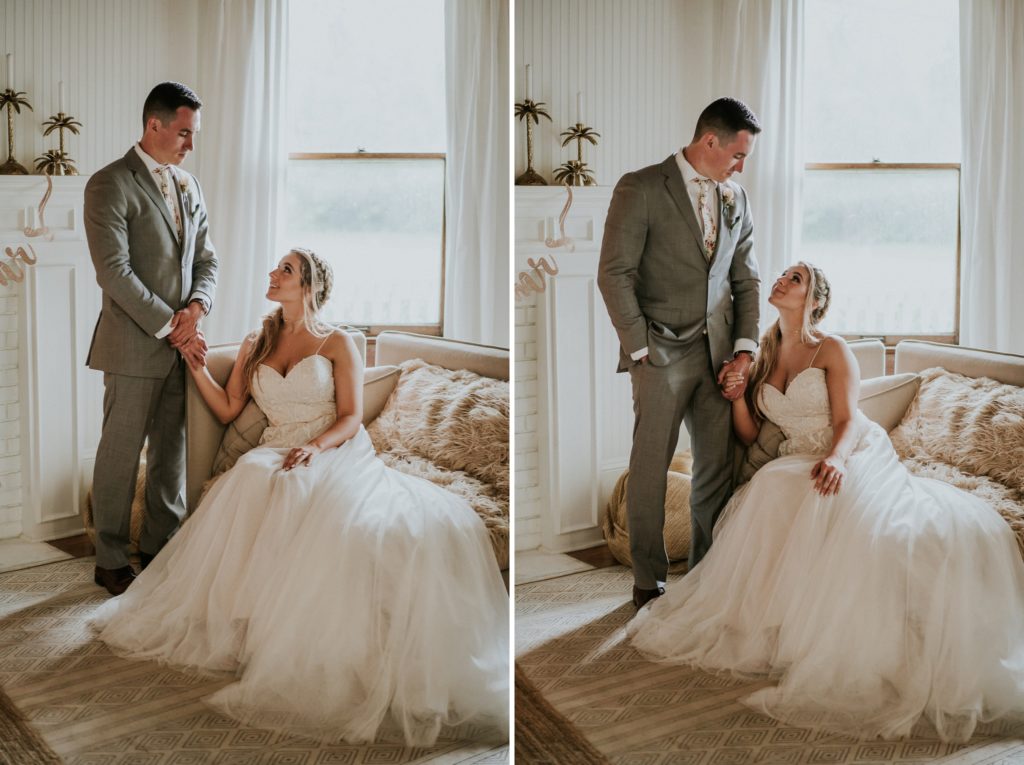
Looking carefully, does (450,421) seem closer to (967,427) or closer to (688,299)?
(688,299)

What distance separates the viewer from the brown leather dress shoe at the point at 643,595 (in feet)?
7.29

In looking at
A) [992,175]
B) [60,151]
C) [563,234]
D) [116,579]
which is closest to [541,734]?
[116,579]

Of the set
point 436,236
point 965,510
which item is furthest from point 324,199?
point 965,510

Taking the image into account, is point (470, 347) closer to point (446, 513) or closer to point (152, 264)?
point (446, 513)

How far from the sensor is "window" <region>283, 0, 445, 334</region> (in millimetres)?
2170

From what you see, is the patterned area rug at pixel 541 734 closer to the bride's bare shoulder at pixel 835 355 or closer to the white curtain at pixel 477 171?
the white curtain at pixel 477 171

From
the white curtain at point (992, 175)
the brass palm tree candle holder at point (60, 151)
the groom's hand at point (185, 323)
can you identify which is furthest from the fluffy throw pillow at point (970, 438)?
the brass palm tree candle holder at point (60, 151)

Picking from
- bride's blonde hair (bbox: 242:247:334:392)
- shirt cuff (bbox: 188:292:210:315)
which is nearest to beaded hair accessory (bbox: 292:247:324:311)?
bride's blonde hair (bbox: 242:247:334:392)

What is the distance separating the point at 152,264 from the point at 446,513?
2.95 ft

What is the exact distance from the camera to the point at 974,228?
1.98 m

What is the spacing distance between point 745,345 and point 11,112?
5.81ft

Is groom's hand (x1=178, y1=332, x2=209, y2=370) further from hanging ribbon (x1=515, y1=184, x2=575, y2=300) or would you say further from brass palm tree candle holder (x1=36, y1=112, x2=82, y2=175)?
hanging ribbon (x1=515, y1=184, x2=575, y2=300)

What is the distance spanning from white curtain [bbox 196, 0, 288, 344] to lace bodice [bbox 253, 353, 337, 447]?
14 centimetres

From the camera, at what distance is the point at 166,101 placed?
6.95 feet
